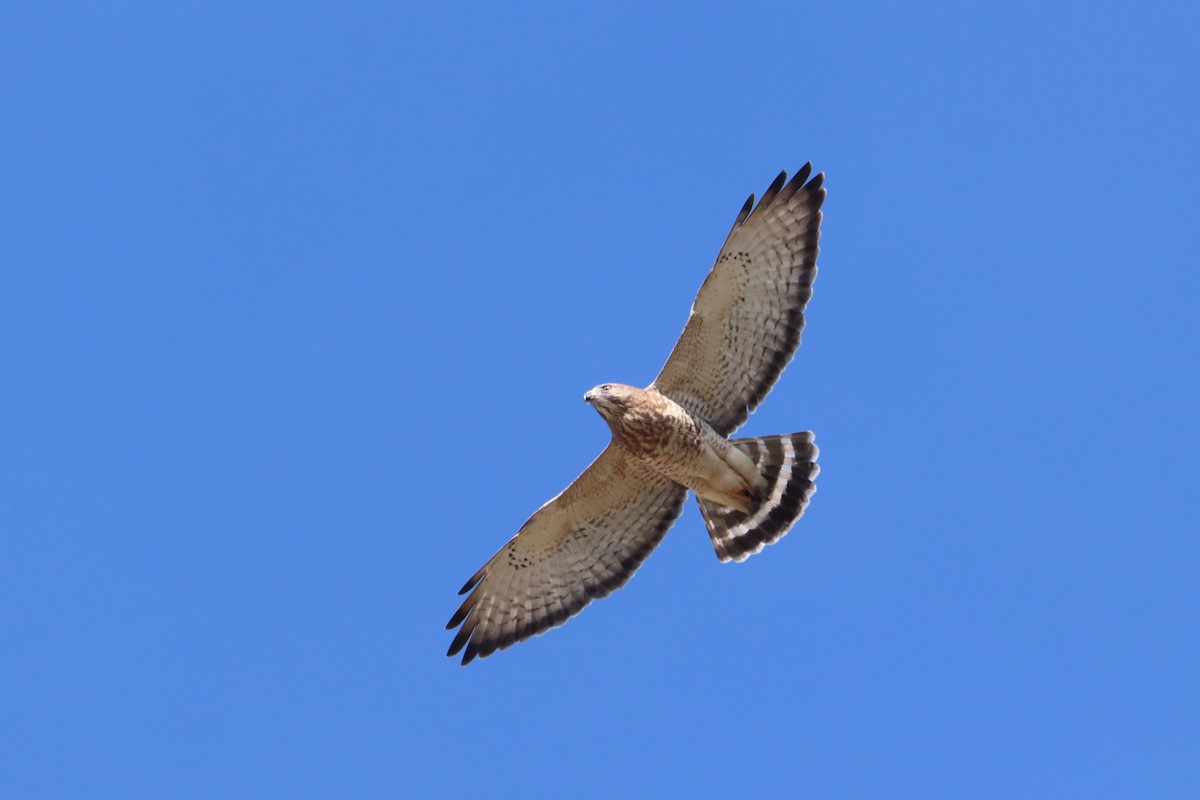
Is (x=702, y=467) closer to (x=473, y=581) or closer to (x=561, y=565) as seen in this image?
(x=561, y=565)

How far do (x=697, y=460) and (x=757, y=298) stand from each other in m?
1.33

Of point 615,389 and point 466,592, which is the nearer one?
point 615,389

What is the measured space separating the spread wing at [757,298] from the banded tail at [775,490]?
0.40m

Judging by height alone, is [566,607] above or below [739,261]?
below

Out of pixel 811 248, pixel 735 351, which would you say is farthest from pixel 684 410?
pixel 811 248

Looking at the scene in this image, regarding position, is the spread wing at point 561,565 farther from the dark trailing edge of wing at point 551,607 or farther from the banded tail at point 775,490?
the banded tail at point 775,490

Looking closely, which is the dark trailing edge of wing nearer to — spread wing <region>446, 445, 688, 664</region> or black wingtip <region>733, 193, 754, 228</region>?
spread wing <region>446, 445, 688, 664</region>

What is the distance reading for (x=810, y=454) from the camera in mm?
13633

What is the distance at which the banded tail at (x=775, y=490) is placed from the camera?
44.7 feet

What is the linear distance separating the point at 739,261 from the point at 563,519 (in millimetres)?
2484

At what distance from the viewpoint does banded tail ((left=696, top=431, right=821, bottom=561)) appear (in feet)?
44.7

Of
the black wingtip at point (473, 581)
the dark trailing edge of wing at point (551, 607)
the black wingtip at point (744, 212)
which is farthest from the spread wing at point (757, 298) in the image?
the black wingtip at point (473, 581)

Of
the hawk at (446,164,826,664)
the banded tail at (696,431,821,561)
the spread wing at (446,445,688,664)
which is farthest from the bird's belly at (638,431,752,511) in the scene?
the spread wing at (446,445,688,664)

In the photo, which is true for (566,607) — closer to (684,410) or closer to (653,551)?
(653,551)
